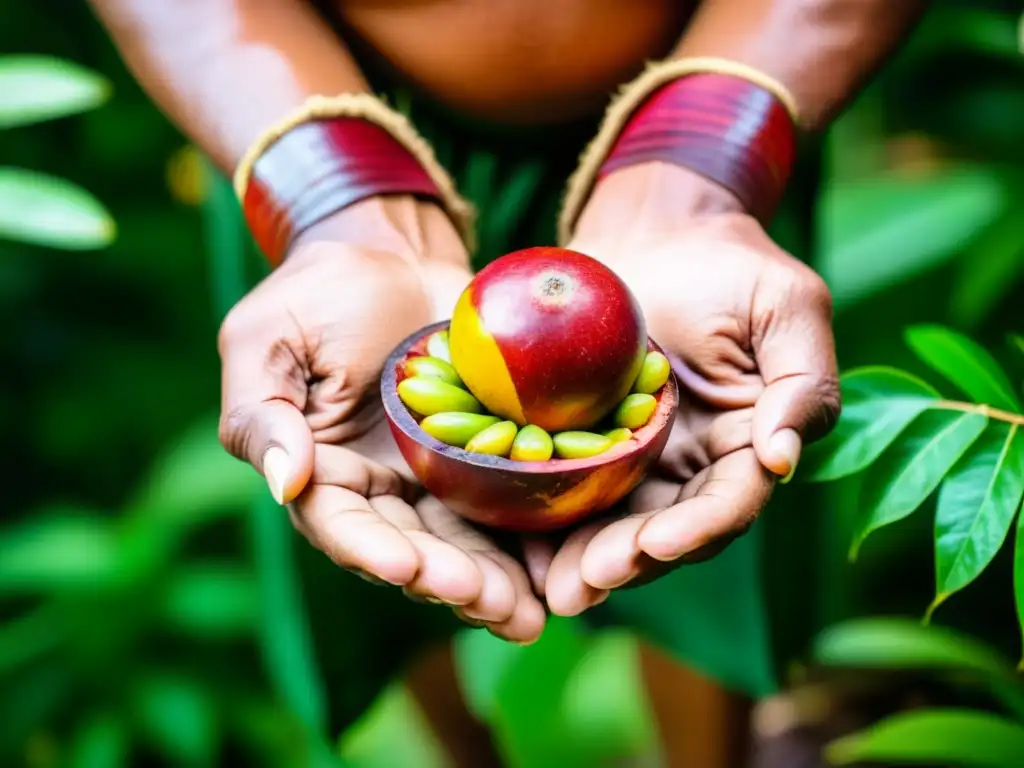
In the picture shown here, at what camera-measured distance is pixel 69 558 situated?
177 cm

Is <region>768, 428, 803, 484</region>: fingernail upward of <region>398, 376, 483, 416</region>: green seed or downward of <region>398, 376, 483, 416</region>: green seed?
upward

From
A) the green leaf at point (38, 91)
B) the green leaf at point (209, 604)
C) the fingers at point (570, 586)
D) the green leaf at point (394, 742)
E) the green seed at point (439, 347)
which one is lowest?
the green leaf at point (394, 742)

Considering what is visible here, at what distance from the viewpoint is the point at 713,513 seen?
2.37 feet

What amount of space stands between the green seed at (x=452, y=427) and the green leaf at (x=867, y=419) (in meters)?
0.29

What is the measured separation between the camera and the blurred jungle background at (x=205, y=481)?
1.65m

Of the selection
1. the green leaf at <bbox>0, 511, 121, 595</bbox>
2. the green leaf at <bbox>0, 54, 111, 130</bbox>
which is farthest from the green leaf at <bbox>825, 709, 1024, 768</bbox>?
the green leaf at <bbox>0, 511, 121, 595</bbox>

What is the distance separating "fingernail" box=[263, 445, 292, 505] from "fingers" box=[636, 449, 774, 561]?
246 millimetres

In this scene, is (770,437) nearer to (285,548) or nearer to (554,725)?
(285,548)

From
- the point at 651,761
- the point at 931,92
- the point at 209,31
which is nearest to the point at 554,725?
the point at 651,761

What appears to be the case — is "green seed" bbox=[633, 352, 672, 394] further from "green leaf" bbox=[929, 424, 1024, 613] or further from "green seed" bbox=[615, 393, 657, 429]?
"green leaf" bbox=[929, 424, 1024, 613]

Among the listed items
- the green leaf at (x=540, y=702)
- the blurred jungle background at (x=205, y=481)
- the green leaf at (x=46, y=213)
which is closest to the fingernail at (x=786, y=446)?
the blurred jungle background at (x=205, y=481)

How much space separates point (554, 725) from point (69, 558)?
84cm

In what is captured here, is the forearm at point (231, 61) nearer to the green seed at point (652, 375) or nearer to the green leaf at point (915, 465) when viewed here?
the green seed at point (652, 375)

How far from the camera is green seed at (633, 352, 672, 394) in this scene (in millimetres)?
827
